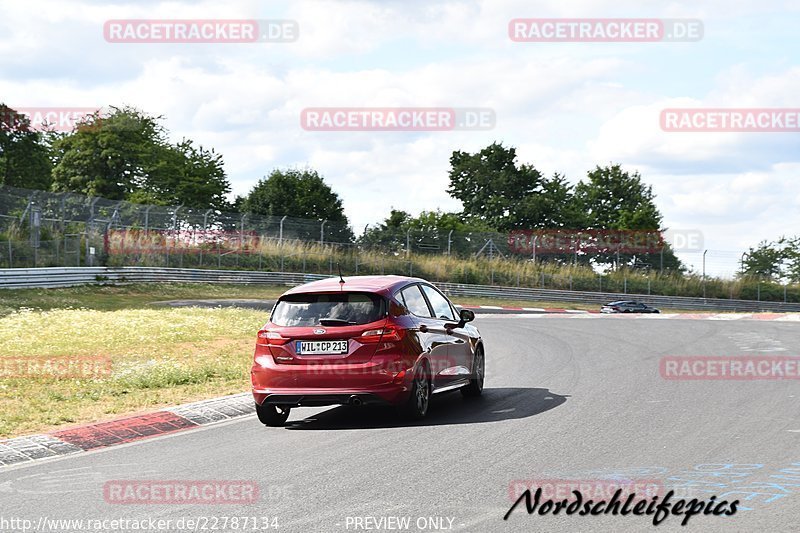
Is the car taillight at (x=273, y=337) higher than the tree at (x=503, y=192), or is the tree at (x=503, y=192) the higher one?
the tree at (x=503, y=192)

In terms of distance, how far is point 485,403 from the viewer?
1250 cm

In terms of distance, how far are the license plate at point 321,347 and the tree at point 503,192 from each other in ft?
255

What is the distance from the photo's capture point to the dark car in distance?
165 ft

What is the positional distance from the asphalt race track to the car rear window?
118 cm

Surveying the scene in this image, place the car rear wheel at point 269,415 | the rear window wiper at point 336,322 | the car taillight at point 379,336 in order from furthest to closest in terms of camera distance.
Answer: the car rear wheel at point 269,415
the rear window wiper at point 336,322
the car taillight at point 379,336

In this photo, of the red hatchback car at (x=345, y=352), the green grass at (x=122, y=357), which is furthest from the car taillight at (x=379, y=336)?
the green grass at (x=122, y=357)

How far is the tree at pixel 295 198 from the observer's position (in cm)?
7988

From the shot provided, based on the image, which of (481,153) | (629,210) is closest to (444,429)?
(481,153)

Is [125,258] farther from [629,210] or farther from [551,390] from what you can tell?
[629,210]

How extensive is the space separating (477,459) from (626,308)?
4360 cm

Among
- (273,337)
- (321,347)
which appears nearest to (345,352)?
(321,347)

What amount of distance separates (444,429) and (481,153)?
84.9m

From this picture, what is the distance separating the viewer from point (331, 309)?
36.0 ft

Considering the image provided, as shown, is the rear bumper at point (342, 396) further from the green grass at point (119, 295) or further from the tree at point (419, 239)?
the tree at point (419, 239)
